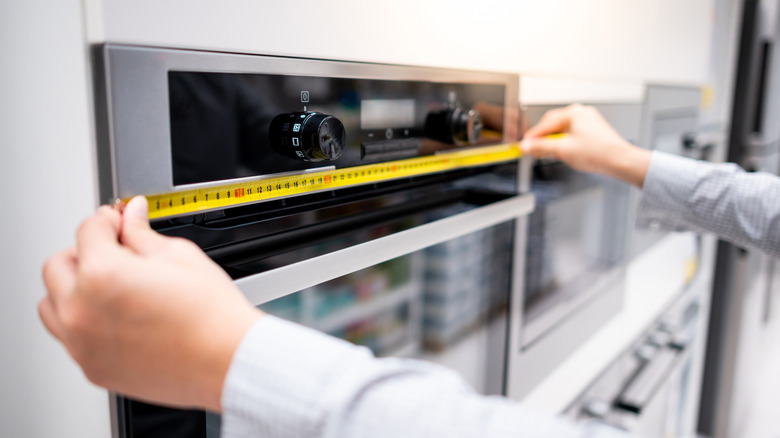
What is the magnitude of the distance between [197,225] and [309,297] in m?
0.17

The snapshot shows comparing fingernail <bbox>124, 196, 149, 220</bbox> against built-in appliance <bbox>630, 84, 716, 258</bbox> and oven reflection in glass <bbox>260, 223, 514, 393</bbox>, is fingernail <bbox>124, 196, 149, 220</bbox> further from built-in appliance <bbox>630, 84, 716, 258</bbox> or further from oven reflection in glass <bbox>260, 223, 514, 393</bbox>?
built-in appliance <bbox>630, 84, 716, 258</bbox>

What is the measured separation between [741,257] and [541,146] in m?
1.56

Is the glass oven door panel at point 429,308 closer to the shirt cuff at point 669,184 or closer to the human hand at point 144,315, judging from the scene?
the human hand at point 144,315

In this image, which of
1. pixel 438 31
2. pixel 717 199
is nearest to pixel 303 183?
pixel 438 31

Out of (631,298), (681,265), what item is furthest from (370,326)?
(681,265)

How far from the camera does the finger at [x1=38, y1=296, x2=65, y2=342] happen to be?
0.35 metres

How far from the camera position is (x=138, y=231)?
0.36 metres

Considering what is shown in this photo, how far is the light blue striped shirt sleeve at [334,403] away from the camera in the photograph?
335mm

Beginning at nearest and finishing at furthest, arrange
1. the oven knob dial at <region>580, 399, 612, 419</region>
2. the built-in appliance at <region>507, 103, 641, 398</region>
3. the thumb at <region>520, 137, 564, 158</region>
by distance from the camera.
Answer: the thumb at <region>520, 137, 564, 158</region> < the built-in appliance at <region>507, 103, 641, 398</region> < the oven knob dial at <region>580, 399, 612, 419</region>

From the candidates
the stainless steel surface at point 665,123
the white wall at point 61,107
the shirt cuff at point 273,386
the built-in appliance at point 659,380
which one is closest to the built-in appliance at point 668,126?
the stainless steel surface at point 665,123

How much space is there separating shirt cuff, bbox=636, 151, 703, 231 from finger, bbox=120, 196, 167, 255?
813mm

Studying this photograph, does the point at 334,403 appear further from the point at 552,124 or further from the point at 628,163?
the point at 628,163

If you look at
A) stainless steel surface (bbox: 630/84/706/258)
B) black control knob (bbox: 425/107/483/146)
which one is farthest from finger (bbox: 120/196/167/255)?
stainless steel surface (bbox: 630/84/706/258)

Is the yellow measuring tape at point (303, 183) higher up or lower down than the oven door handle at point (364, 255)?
higher up
